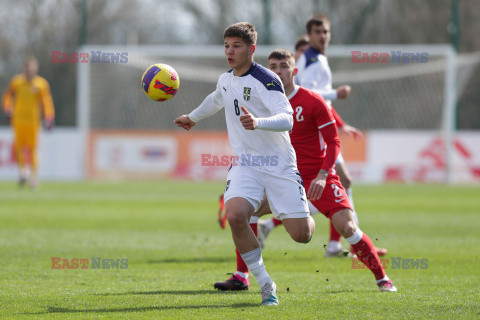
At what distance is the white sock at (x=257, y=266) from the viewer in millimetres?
5066

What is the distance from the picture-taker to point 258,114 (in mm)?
5207

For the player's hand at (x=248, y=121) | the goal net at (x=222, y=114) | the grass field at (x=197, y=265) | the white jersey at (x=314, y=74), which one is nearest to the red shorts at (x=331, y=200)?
the grass field at (x=197, y=265)

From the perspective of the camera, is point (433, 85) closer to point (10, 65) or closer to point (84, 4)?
point (84, 4)

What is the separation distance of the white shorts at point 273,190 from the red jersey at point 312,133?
532mm

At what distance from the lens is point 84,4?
22719 mm

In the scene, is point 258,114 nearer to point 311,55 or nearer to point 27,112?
point 311,55

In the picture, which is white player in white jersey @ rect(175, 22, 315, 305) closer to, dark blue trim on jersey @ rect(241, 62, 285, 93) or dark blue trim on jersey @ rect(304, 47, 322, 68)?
dark blue trim on jersey @ rect(241, 62, 285, 93)

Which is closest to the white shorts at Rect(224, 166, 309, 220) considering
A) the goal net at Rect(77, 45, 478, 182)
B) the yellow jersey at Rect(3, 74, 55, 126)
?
the yellow jersey at Rect(3, 74, 55, 126)

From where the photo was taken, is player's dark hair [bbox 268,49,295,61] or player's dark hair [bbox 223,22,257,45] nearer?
player's dark hair [bbox 223,22,257,45]

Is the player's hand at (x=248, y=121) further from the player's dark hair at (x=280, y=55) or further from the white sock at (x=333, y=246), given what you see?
the white sock at (x=333, y=246)

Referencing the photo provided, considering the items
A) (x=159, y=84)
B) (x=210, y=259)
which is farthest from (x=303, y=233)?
(x=210, y=259)

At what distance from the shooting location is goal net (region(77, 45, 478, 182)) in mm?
19969

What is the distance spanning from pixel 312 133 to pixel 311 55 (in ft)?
5.58

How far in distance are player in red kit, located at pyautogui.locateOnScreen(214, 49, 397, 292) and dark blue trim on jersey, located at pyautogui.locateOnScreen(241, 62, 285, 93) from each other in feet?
1.98
